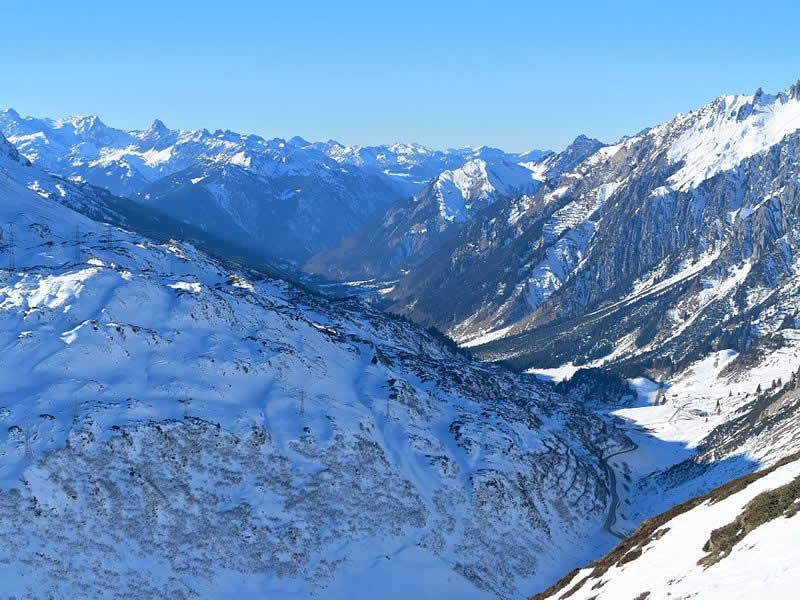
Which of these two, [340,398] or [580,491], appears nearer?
[340,398]

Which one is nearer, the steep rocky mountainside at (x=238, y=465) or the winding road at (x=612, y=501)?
the steep rocky mountainside at (x=238, y=465)

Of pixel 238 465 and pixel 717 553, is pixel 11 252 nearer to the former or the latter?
pixel 238 465

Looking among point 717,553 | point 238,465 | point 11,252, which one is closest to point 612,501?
point 238,465

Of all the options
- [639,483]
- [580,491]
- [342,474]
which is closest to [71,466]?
[342,474]

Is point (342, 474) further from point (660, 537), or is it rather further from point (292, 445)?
point (660, 537)

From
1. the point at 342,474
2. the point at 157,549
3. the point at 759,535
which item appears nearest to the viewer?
the point at 759,535

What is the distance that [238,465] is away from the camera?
374ft

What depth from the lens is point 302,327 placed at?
533 feet

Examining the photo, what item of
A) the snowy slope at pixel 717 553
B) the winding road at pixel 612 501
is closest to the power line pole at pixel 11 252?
the winding road at pixel 612 501

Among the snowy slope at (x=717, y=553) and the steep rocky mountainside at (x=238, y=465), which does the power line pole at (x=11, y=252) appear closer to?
the steep rocky mountainside at (x=238, y=465)

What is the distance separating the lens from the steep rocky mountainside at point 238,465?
97.1m

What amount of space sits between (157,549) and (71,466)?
14648 millimetres

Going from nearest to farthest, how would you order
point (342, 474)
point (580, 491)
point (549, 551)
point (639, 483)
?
1. point (342, 474)
2. point (549, 551)
3. point (580, 491)
4. point (639, 483)

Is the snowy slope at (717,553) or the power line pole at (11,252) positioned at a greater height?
the power line pole at (11,252)
